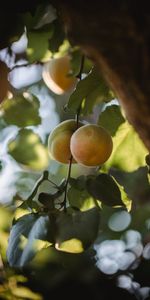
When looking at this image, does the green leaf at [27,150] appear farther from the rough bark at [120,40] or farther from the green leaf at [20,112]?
the rough bark at [120,40]

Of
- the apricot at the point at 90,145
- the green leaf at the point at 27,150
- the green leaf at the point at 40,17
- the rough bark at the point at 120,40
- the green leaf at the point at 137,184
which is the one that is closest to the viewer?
the rough bark at the point at 120,40

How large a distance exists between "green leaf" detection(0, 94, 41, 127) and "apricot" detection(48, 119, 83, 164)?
156 millimetres

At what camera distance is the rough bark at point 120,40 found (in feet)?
1.47

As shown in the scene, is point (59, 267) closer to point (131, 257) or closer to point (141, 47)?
point (131, 257)

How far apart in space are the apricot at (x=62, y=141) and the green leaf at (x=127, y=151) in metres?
0.11

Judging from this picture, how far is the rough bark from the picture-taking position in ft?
1.47

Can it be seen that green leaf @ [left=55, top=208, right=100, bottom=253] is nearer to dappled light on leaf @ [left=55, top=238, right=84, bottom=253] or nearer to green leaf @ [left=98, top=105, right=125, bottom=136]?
dappled light on leaf @ [left=55, top=238, right=84, bottom=253]

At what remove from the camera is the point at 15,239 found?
3.03ft

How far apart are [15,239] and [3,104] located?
356 millimetres

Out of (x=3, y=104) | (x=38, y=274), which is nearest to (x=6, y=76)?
(x=3, y=104)

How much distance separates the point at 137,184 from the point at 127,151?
48cm

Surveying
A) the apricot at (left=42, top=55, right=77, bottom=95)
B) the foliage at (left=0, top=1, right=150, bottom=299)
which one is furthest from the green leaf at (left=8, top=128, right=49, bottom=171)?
the apricot at (left=42, top=55, right=77, bottom=95)

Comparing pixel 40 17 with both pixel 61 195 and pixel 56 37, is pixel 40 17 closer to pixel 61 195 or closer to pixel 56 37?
pixel 56 37

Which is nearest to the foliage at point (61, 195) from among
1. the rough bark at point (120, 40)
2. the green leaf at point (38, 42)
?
the green leaf at point (38, 42)
